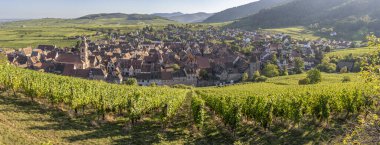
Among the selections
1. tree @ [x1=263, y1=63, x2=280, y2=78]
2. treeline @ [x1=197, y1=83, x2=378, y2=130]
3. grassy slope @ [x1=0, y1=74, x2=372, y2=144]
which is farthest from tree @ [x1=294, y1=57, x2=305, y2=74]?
grassy slope @ [x1=0, y1=74, x2=372, y2=144]

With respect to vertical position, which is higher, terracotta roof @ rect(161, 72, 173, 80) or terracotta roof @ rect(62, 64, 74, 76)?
terracotta roof @ rect(62, 64, 74, 76)

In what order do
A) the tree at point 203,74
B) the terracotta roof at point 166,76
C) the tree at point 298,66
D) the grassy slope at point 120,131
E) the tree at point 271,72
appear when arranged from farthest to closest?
the tree at point 298,66 → the tree at point 203,74 → the tree at point 271,72 → the terracotta roof at point 166,76 → the grassy slope at point 120,131

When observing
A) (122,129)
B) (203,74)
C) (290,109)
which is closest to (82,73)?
(203,74)

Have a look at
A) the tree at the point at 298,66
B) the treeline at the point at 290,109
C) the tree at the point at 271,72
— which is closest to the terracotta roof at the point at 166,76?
the tree at the point at 271,72

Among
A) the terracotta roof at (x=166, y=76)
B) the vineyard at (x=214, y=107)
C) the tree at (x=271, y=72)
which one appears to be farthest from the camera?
the tree at (x=271, y=72)

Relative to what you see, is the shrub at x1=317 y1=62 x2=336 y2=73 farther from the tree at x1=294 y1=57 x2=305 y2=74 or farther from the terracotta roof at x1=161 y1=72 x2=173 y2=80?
the terracotta roof at x1=161 y1=72 x2=173 y2=80

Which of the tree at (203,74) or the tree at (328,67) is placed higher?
the tree at (328,67)

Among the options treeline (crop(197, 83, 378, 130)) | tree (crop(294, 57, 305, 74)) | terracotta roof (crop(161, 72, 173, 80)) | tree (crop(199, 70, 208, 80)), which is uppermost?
treeline (crop(197, 83, 378, 130))

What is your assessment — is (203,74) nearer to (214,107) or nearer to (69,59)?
(69,59)

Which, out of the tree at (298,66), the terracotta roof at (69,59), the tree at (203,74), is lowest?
the tree at (203,74)

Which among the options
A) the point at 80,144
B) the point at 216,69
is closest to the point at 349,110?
the point at 80,144

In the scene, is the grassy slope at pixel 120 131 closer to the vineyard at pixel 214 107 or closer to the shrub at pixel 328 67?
the vineyard at pixel 214 107

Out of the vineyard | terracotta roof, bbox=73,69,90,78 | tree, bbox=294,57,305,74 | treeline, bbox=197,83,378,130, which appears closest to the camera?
the vineyard

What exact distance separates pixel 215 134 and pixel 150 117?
8.19 metres
